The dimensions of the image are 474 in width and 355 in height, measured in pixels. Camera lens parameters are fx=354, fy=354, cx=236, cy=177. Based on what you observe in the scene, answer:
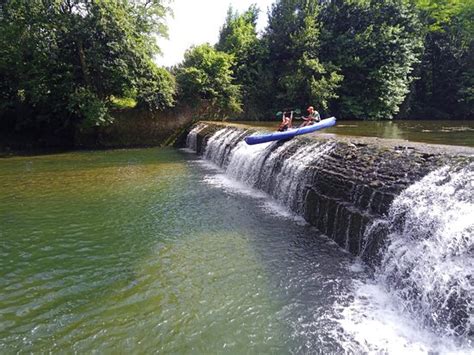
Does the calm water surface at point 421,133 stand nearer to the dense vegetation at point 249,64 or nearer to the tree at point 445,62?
the dense vegetation at point 249,64

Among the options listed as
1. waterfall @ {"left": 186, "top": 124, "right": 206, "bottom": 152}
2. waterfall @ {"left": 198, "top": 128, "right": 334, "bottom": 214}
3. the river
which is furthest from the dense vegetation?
the river

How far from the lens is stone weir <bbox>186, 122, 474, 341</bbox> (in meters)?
4.58

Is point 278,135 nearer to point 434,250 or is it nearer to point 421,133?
point 434,250

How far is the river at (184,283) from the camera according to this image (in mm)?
4273

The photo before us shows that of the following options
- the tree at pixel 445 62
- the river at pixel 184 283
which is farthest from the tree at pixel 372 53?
the river at pixel 184 283

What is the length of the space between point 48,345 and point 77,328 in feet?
1.24

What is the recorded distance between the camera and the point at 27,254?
6727mm

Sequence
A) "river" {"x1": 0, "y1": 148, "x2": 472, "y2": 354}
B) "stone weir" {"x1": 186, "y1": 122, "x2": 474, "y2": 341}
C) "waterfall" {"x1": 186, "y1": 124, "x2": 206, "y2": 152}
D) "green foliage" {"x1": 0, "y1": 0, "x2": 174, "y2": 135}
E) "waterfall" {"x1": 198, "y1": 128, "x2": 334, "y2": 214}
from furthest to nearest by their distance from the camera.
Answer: "waterfall" {"x1": 186, "y1": 124, "x2": 206, "y2": 152}
"green foliage" {"x1": 0, "y1": 0, "x2": 174, "y2": 135}
"waterfall" {"x1": 198, "y1": 128, "x2": 334, "y2": 214}
"stone weir" {"x1": 186, "y1": 122, "x2": 474, "y2": 341}
"river" {"x1": 0, "y1": 148, "x2": 472, "y2": 354}

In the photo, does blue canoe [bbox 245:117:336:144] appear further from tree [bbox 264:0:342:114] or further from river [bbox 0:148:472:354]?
tree [bbox 264:0:342:114]

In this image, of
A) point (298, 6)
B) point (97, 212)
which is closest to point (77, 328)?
point (97, 212)

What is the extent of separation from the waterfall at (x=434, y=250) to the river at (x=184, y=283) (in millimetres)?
281

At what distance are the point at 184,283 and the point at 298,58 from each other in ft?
83.7

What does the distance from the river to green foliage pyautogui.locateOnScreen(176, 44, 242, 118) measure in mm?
14964

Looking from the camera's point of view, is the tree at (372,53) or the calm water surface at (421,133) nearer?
the calm water surface at (421,133)
